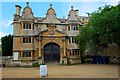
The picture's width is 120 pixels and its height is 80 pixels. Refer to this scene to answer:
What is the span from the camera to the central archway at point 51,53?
130 feet

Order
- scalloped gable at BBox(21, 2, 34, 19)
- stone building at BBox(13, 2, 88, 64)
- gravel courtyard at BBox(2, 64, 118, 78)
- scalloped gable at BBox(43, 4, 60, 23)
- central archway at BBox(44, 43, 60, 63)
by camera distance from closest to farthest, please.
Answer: gravel courtyard at BBox(2, 64, 118, 78)
stone building at BBox(13, 2, 88, 64)
scalloped gable at BBox(21, 2, 34, 19)
central archway at BBox(44, 43, 60, 63)
scalloped gable at BBox(43, 4, 60, 23)

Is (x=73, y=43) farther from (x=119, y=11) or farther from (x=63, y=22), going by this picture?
(x=119, y=11)

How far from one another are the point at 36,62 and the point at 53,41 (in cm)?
471

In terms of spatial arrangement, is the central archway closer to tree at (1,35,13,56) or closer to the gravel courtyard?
tree at (1,35,13,56)

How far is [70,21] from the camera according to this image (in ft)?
134

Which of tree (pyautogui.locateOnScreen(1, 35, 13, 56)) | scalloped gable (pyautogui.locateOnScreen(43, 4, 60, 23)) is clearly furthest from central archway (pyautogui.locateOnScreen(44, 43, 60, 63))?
tree (pyautogui.locateOnScreen(1, 35, 13, 56))

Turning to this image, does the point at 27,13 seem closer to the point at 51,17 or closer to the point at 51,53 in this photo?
the point at 51,17

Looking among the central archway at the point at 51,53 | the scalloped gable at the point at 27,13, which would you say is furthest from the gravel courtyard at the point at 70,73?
the scalloped gable at the point at 27,13

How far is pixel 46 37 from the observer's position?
39.3m

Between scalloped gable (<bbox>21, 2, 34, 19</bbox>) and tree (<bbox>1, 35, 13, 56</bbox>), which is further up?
scalloped gable (<bbox>21, 2, 34, 19</bbox>)

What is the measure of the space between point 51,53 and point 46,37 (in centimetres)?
291

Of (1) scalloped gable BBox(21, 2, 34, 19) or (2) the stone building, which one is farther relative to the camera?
(1) scalloped gable BBox(21, 2, 34, 19)

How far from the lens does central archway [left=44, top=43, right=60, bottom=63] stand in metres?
39.6

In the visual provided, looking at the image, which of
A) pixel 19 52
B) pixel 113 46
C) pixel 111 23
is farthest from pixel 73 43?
pixel 111 23
